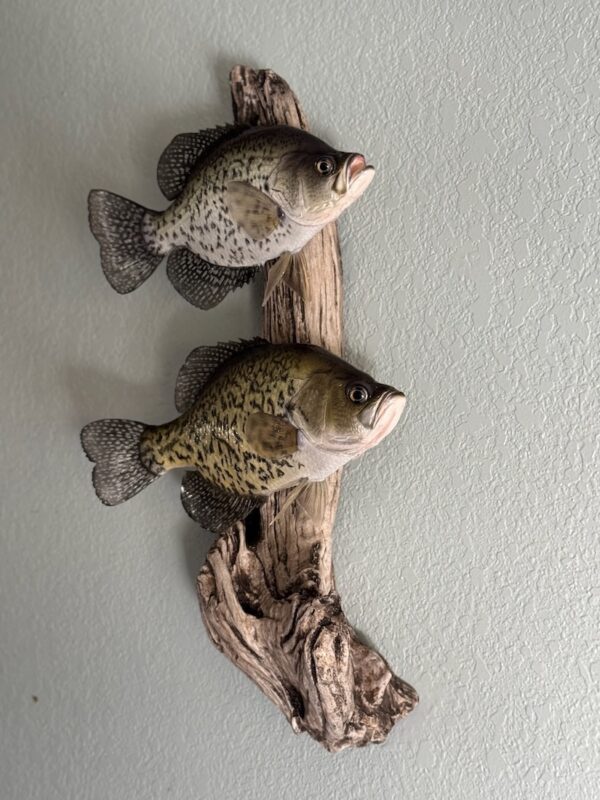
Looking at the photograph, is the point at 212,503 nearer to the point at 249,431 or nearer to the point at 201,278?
the point at 249,431

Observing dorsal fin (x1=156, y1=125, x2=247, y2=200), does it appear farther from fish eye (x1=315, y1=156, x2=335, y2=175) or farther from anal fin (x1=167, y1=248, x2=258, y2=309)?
fish eye (x1=315, y1=156, x2=335, y2=175)

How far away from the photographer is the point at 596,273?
3.03 ft

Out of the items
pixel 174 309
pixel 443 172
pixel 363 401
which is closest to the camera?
pixel 363 401

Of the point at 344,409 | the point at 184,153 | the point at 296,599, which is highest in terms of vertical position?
the point at 184,153

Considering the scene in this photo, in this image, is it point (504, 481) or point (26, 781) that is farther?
point (26, 781)

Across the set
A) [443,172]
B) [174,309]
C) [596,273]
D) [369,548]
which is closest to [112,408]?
[174,309]

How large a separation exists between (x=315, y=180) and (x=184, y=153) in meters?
0.26

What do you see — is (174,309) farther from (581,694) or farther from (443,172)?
(581,694)

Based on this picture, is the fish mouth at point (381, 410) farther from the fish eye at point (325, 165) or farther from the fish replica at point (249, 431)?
the fish eye at point (325, 165)

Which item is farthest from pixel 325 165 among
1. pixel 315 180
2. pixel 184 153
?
pixel 184 153

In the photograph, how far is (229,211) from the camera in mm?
1027

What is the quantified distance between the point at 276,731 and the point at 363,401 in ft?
1.74

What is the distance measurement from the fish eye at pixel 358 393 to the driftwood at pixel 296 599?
0.16m

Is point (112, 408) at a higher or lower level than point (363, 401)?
lower
